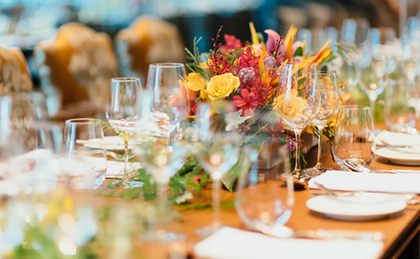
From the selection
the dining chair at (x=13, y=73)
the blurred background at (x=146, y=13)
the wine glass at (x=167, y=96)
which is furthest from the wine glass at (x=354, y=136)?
the blurred background at (x=146, y=13)

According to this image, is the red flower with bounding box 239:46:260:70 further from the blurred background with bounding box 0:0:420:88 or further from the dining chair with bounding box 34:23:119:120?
the blurred background with bounding box 0:0:420:88

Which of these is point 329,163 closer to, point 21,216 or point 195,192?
point 195,192

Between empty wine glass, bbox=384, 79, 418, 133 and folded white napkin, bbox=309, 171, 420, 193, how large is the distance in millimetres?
524

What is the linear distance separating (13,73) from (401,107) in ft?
4.66

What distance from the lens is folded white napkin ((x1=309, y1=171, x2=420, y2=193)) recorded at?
1039 mm

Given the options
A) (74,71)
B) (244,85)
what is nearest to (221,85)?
(244,85)

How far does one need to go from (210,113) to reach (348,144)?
1.58ft

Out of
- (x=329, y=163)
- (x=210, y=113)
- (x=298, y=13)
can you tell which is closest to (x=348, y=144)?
(x=329, y=163)

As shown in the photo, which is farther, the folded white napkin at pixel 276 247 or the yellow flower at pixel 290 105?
the yellow flower at pixel 290 105

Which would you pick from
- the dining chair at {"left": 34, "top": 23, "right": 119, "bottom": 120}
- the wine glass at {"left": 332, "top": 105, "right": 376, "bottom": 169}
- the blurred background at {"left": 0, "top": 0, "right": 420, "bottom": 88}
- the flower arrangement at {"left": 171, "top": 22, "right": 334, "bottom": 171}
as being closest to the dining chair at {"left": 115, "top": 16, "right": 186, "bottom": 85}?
the dining chair at {"left": 34, "top": 23, "right": 119, "bottom": 120}

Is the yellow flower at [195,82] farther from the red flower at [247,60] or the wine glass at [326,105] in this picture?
the wine glass at [326,105]

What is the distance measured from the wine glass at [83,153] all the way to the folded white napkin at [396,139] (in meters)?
0.85

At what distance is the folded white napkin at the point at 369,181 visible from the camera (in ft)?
3.41

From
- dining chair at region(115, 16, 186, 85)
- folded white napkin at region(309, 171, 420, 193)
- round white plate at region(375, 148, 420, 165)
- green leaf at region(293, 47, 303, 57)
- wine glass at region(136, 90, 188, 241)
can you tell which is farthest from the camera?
dining chair at region(115, 16, 186, 85)
